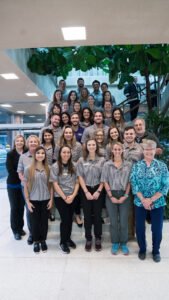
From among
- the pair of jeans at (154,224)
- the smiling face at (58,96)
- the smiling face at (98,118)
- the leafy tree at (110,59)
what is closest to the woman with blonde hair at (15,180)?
the smiling face at (98,118)

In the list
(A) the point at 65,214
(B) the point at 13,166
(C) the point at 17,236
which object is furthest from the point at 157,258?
(B) the point at 13,166

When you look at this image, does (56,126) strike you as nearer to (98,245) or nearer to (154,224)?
(98,245)

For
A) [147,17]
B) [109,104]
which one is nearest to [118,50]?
[109,104]

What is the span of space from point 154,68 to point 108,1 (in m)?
3.05

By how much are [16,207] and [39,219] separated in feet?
1.96

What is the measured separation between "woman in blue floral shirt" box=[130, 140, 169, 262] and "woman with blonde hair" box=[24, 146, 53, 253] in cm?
114

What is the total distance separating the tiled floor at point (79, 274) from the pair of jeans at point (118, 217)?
0.25 meters

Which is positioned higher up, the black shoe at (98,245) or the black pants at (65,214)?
the black pants at (65,214)

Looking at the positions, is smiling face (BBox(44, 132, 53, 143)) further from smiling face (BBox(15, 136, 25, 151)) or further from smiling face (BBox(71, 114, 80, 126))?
smiling face (BBox(71, 114, 80, 126))

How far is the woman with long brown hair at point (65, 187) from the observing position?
3.79m

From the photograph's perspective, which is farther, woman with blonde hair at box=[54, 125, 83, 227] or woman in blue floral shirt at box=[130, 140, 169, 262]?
woman with blonde hair at box=[54, 125, 83, 227]

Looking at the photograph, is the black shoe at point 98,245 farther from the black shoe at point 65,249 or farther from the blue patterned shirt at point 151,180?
the blue patterned shirt at point 151,180

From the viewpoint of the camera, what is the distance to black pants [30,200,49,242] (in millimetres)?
3850

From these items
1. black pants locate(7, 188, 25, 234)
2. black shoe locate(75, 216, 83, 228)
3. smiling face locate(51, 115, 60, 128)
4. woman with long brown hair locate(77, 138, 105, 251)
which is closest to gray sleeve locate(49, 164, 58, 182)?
woman with long brown hair locate(77, 138, 105, 251)
